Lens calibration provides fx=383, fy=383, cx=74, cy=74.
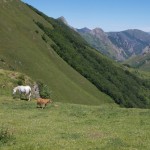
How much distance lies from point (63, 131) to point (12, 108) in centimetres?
1582

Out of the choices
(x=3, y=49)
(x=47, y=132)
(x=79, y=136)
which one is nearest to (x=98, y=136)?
(x=79, y=136)

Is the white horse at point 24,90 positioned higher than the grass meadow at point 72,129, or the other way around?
the grass meadow at point 72,129

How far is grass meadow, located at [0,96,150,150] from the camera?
24.3 metres

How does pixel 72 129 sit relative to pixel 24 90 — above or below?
above

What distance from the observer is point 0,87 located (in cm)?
6481

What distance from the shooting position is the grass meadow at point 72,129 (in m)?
24.3

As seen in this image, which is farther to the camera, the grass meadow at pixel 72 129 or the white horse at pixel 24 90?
the white horse at pixel 24 90

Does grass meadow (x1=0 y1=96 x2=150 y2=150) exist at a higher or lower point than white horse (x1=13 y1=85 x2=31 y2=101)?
higher

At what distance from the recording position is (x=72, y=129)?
30.2 meters

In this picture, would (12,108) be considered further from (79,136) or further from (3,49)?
(3,49)

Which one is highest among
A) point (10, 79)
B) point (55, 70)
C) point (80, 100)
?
point (10, 79)

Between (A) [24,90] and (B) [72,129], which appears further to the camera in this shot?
(A) [24,90]

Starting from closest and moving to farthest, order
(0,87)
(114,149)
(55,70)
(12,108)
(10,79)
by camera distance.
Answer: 1. (114,149)
2. (12,108)
3. (0,87)
4. (10,79)
5. (55,70)

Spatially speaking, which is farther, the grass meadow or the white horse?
the white horse
